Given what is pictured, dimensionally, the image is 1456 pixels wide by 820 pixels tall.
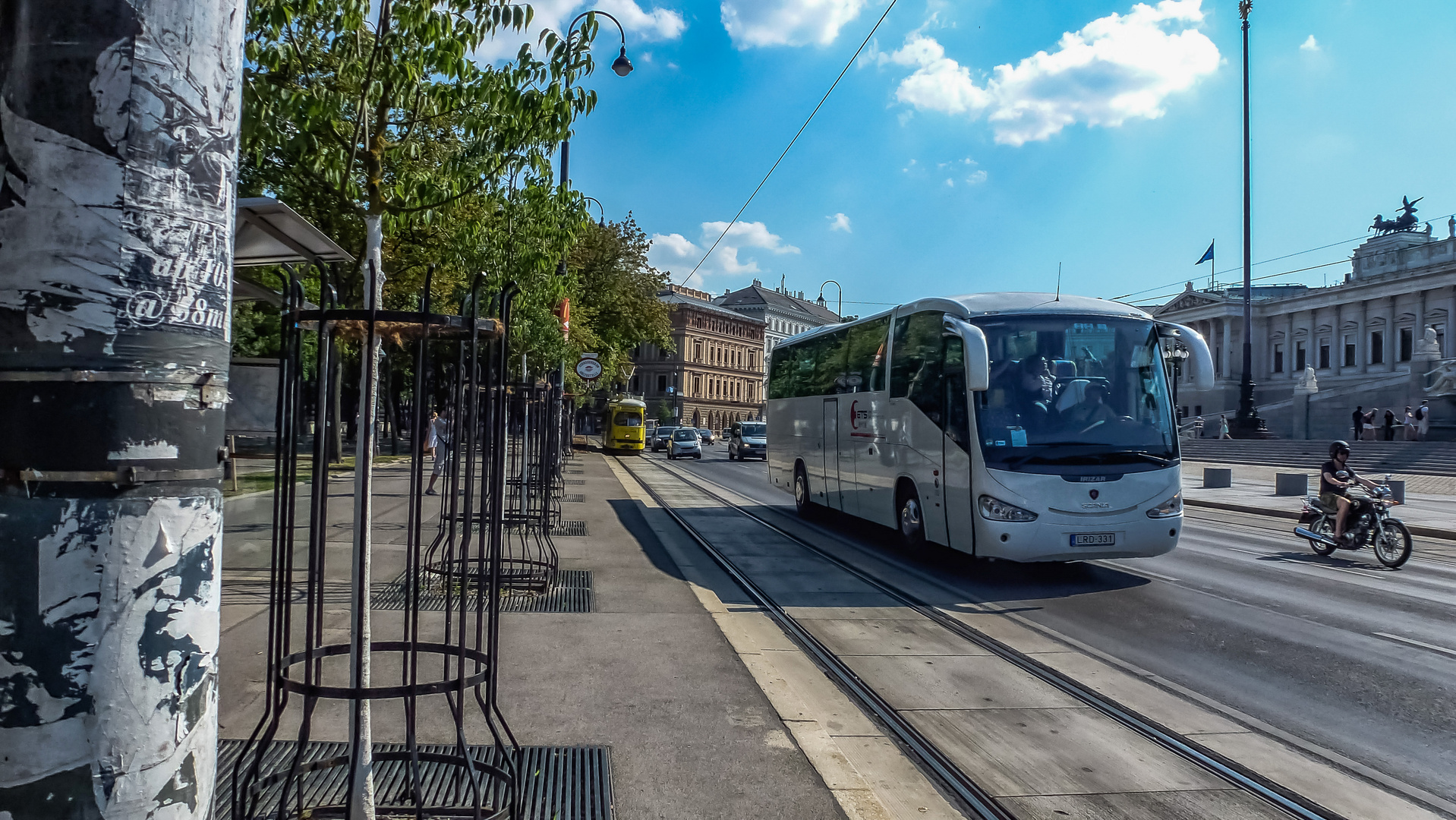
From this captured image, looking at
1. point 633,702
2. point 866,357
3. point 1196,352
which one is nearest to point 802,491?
point 866,357

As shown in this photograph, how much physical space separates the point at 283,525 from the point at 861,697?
3717mm

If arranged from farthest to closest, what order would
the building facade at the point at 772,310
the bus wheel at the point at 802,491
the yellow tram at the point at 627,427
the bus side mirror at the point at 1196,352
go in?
the building facade at the point at 772,310 < the yellow tram at the point at 627,427 < the bus wheel at the point at 802,491 < the bus side mirror at the point at 1196,352

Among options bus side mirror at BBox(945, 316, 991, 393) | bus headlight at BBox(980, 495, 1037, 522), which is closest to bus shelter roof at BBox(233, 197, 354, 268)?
bus side mirror at BBox(945, 316, 991, 393)

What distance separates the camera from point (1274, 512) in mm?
21219

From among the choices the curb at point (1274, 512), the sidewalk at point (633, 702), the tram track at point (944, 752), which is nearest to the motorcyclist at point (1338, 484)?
the curb at point (1274, 512)

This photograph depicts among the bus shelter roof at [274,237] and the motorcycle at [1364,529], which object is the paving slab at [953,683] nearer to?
the bus shelter roof at [274,237]

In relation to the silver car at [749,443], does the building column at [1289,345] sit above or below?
above

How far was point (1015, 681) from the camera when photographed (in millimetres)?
6539

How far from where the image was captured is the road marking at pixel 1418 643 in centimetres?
755

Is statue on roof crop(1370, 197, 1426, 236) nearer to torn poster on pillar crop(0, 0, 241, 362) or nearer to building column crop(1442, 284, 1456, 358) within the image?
building column crop(1442, 284, 1456, 358)

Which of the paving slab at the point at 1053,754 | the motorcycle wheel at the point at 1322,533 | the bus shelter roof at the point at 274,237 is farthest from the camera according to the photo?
the motorcycle wheel at the point at 1322,533

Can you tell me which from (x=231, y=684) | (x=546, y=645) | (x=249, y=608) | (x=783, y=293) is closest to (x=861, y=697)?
(x=546, y=645)

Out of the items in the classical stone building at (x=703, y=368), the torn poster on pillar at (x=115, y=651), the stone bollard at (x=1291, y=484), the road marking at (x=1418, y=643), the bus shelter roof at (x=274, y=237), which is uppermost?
the classical stone building at (x=703, y=368)

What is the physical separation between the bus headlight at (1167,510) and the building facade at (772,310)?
376 ft
